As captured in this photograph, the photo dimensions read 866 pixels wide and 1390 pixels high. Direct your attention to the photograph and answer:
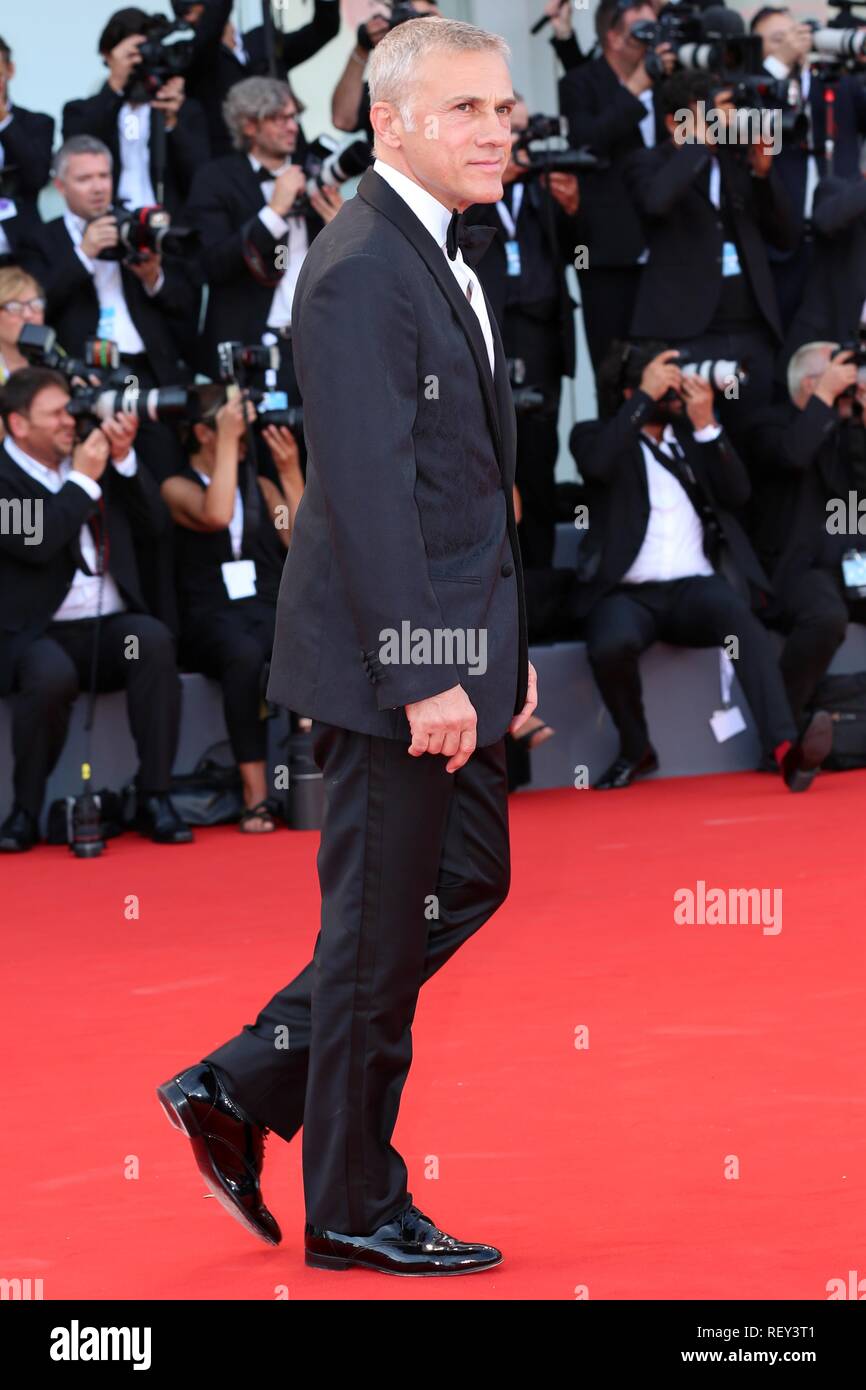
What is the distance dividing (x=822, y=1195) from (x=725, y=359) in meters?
4.74

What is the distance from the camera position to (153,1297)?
2.23 m

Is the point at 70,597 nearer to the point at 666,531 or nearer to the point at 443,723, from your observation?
the point at 666,531

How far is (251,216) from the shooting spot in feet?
21.2

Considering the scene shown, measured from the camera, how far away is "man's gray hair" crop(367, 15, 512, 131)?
2252 mm

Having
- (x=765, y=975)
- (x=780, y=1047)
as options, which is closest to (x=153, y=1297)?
(x=780, y=1047)

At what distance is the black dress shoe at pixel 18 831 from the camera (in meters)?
5.73

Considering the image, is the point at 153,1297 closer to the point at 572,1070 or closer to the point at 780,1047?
the point at 572,1070

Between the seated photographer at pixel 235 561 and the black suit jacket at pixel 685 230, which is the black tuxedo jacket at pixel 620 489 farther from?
the seated photographer at pixel 235 561

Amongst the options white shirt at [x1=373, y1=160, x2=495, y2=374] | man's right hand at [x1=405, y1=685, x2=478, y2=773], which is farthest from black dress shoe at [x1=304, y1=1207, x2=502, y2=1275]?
white shirt at [x1=373, y1=160, x2=495, y2=374]

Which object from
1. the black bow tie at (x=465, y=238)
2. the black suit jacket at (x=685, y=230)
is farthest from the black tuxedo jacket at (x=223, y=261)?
the black bow tie at (x=465, y=238)

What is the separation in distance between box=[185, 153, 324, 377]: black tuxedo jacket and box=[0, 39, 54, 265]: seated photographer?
530 millimetres

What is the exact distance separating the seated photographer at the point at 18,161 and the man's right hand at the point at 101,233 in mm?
305

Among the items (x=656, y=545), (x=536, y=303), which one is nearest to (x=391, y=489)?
(x=656, y=545)

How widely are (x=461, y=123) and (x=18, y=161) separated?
4657 millimetres
